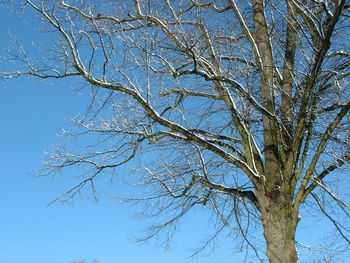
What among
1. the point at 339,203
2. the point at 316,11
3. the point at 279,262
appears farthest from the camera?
the point at 339,203

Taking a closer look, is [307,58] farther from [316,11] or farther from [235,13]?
[235,13]

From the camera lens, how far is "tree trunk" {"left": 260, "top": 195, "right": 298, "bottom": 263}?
17.1ft

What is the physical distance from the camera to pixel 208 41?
622 centimetres

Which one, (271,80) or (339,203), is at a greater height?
(271,80)

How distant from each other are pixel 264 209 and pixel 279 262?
61 cm

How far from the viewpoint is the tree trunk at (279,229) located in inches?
205

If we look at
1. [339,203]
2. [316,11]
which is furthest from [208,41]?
[339,203]

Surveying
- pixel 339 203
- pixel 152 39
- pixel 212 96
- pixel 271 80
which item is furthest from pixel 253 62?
pixel 339 203

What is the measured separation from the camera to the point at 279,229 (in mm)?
5309

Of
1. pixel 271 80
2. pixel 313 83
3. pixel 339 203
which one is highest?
pixel 271 80

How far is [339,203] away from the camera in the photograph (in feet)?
20.8

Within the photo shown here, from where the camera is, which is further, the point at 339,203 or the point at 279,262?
the point at 339,203

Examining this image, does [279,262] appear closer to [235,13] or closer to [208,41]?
[208,41]

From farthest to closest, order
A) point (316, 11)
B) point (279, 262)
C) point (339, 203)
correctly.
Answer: point (339, 203)
point (316, 11)
point (279, 262)
